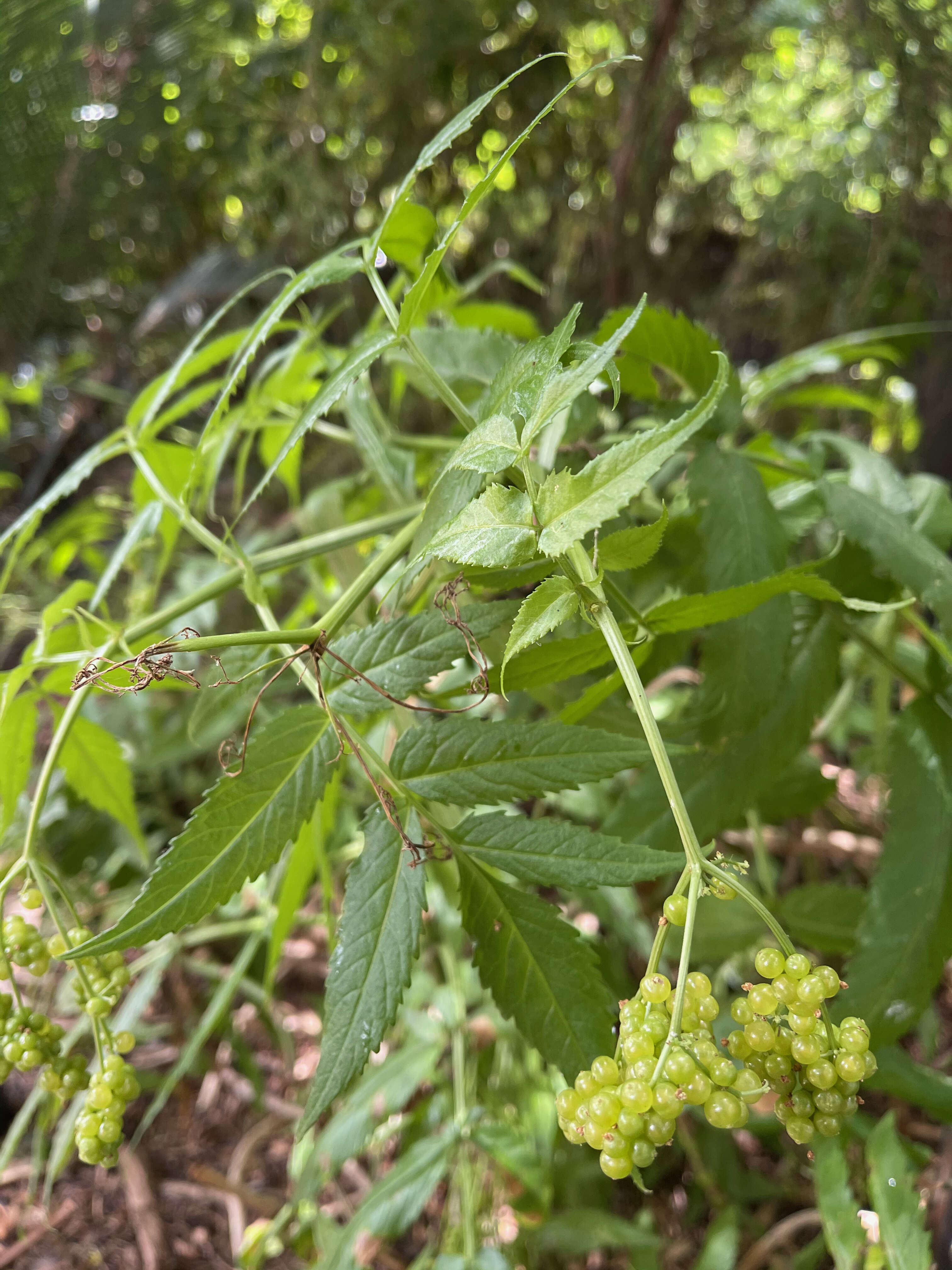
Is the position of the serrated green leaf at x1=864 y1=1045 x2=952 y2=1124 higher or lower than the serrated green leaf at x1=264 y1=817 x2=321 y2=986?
lower

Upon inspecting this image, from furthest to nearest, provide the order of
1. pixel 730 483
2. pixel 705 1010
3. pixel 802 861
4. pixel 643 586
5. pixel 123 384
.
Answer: pixel 123 384 → pixel 802 861 → pixel 643 586 → pixel 730 483 → pixel 705 1010

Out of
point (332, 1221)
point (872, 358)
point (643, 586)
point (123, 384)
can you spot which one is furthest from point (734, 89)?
point (332, 1221)

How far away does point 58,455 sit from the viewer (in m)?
1.47

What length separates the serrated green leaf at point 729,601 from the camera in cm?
33

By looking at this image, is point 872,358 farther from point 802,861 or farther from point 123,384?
point 123,384

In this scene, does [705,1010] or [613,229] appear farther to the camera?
[613,229]

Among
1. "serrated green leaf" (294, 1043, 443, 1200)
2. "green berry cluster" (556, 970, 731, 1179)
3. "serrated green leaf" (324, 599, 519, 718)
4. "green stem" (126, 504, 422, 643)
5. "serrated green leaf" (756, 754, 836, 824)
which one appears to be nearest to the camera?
"green berry cluster" (556, 970, 731, 1179)

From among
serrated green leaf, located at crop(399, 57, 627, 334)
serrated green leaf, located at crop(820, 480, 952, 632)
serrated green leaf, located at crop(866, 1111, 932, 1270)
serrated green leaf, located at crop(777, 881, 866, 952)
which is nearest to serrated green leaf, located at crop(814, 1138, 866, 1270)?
serrated green leaf, located at crop(866, 1111, 932, 1270)

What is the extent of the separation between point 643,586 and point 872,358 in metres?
0.62

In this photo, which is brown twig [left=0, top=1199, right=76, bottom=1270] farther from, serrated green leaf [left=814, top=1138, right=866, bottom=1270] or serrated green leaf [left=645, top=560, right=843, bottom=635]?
serrated green leaf [left=645, top=560, right=843, bottom=635]

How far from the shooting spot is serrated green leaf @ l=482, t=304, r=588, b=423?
10.9 inches

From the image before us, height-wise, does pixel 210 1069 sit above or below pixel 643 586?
below

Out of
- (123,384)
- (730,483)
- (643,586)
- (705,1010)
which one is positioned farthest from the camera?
(123,384)

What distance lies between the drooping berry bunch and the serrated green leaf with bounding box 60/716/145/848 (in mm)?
352
